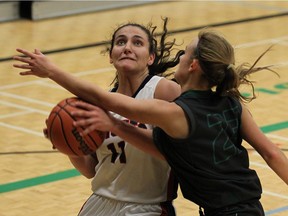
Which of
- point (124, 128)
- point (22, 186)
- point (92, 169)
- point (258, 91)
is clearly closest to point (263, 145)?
point (124, 128)

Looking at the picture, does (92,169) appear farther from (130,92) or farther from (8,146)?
(8,146)

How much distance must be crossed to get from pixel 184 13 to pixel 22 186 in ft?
32.4

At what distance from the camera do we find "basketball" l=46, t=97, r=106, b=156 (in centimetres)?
386

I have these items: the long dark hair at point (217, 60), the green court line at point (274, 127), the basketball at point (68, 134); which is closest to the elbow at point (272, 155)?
the long dark hair at point (217, 60)

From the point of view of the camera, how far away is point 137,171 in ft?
14.5

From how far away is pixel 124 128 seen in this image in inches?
158

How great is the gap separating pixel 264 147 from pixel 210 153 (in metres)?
0.28

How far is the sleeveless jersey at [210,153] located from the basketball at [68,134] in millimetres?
332

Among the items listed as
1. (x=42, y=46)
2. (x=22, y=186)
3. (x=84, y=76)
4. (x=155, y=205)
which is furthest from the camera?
(x=42, y=46)

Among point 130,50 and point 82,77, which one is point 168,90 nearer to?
point 130,50

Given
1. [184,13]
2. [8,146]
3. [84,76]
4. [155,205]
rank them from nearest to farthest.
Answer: [155,205]
[8,146]
[84,76]
[184,13]

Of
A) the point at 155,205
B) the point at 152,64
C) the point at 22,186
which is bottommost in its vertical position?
the point at 22,186

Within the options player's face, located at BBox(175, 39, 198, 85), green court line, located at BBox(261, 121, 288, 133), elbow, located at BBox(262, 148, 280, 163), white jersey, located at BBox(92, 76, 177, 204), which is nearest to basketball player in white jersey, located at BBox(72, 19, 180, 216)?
white jersey, located at BBox(92, 76, 177, 204)

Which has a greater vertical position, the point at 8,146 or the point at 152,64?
the point at 152,64
